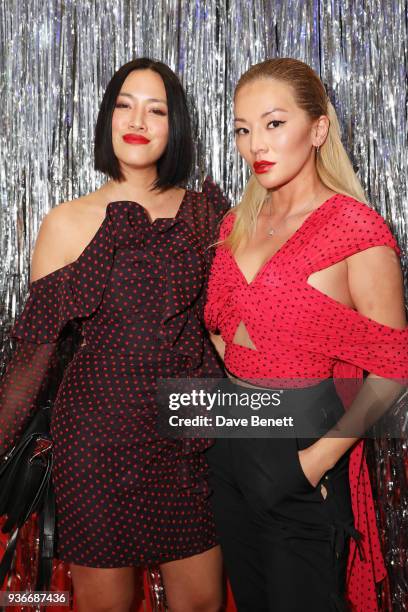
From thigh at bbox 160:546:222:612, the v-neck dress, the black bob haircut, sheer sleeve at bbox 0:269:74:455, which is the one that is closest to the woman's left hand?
the v-neck dress

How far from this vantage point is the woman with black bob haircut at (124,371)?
5.25ft

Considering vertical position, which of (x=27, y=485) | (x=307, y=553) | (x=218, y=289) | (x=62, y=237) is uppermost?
(x=62, y=237)

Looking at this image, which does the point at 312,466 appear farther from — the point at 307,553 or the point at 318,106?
the point at 318,106

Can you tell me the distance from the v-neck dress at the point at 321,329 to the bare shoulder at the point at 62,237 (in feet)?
1.21

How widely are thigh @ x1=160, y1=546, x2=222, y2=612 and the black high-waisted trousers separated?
0.21 meters

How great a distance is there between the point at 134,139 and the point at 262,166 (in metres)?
0.37

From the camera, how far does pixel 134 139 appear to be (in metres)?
1.70

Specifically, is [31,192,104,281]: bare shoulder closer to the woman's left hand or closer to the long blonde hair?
the long blonde hair

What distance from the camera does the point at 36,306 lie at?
1.68 m

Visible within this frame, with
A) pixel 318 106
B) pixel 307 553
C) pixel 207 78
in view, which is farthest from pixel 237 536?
pixel 207 78

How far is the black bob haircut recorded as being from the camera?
68.2 inches

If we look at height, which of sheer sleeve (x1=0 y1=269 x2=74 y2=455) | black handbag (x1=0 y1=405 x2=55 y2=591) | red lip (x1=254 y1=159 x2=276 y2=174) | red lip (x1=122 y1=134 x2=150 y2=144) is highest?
red lip (x1=122 y1=134 x2=150 y2=144)

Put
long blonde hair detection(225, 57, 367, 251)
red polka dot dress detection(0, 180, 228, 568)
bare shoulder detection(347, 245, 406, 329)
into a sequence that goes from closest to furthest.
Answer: bare shoulder detection(347, 245, 406, 329), long blonde hair detection(225, 57, 367, 251), red polka dot dress detection(0, 180, 228, 568)

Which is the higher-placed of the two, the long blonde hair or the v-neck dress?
the long blonde hair
